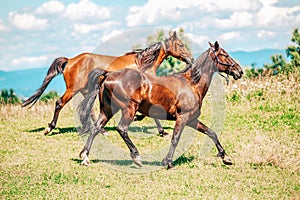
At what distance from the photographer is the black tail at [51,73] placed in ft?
39.7

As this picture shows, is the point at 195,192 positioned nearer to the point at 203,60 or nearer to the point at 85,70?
the point at 203,60

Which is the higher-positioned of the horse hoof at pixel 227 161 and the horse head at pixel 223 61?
the horse head at pixel 223 61

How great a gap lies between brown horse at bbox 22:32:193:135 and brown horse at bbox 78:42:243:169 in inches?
105

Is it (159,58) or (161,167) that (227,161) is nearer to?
(161,167)

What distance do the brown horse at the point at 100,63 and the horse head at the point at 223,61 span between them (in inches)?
103

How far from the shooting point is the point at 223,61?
8.78 m

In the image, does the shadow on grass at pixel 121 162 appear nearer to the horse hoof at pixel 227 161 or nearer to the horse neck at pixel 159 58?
the horse hoof at pixel 227 161

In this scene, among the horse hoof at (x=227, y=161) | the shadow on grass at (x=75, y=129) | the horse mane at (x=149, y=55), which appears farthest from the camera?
the shadow on grass at (x=75, y=129)

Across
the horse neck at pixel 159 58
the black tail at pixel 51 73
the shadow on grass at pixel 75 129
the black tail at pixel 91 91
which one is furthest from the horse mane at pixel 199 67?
the black tail at pixel 51 73

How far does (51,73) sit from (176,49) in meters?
3.61

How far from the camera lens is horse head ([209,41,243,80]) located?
28.3 ft

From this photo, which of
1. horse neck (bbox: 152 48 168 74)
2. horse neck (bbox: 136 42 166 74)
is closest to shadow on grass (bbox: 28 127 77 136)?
horse neck (bbox: 136 42 166 74)

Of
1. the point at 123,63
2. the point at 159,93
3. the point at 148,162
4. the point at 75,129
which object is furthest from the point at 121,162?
the point at 75,129

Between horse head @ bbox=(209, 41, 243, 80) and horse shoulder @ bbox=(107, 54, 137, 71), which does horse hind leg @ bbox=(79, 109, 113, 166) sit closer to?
horse head @ bbox=(209, 41, 243, 80)
